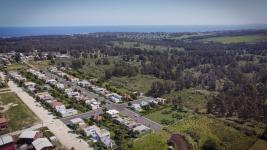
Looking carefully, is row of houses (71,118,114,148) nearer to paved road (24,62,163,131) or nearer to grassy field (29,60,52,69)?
paved road (24,62,163,131)

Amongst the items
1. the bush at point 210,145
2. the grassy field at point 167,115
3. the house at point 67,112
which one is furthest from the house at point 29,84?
the bush at point 210,145

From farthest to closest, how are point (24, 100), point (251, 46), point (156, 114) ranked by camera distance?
point (251, 46) < point (24, 100) < point (156, 114)

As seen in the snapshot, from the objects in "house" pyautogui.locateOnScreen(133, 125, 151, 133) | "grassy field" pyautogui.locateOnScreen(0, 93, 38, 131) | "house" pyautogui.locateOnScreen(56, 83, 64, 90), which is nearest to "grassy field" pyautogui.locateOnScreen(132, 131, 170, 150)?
"house" pyautogui.locateOnScreen(133, 125, 151, 133)

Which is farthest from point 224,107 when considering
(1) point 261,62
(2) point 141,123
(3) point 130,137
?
(1) point 261,62

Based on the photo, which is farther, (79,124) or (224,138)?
(79,124)

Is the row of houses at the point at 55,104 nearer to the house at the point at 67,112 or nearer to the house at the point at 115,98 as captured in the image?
the house at the point at 67,112

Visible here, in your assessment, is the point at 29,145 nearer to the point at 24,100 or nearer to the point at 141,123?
the point at 141,123
